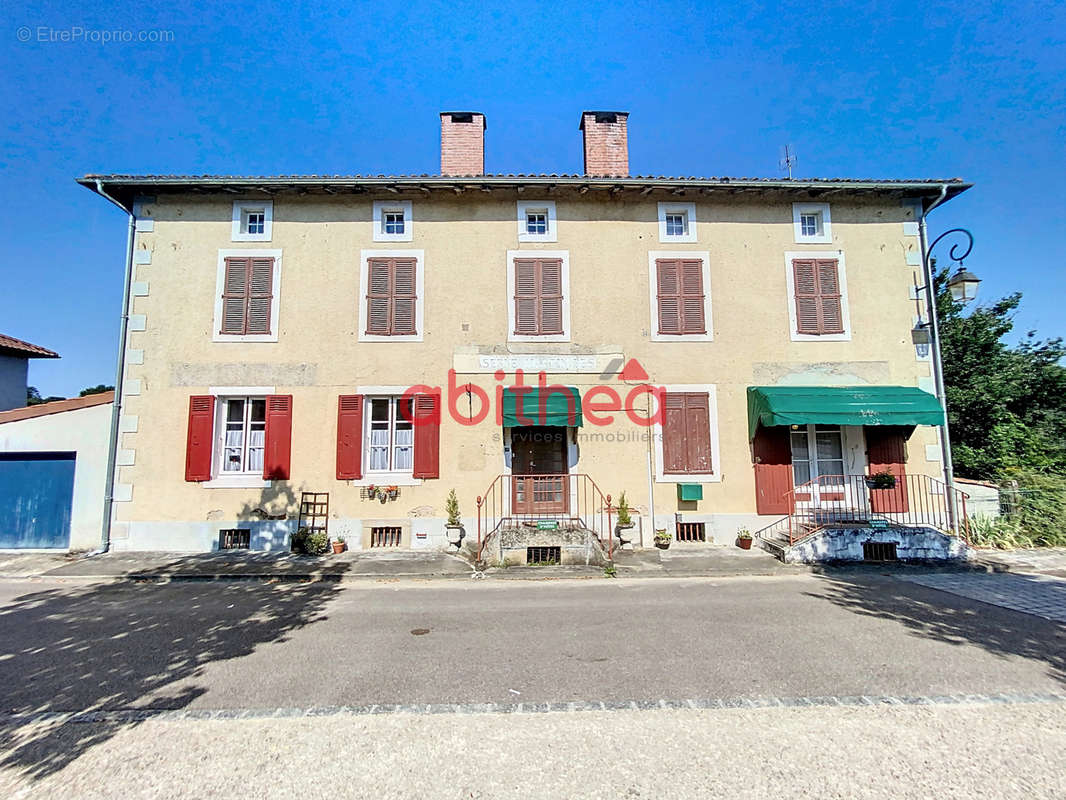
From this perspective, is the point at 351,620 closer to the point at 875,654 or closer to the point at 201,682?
the point at 201,682

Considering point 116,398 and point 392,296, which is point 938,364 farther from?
point 116,398

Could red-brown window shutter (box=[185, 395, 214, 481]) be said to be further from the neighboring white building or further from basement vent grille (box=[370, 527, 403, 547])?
the neighboring white building

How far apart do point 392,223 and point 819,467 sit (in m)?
10.5

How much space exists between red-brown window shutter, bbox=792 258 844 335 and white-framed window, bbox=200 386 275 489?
444 inches

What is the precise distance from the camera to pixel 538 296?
11.2 metres

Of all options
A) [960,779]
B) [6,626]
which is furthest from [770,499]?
[6,626]

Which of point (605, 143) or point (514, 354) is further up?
point (605, 143)

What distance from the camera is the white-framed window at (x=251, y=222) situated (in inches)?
441

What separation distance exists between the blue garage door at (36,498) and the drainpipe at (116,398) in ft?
2.68

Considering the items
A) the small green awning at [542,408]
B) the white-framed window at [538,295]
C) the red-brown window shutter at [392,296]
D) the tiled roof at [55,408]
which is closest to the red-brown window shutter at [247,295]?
the red-brown window shutter at [392,296]

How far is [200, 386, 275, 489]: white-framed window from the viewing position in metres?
10.6

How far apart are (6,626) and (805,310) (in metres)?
13.8

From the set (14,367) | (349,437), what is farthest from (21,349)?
(349,437)

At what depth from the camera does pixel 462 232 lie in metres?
11.3
